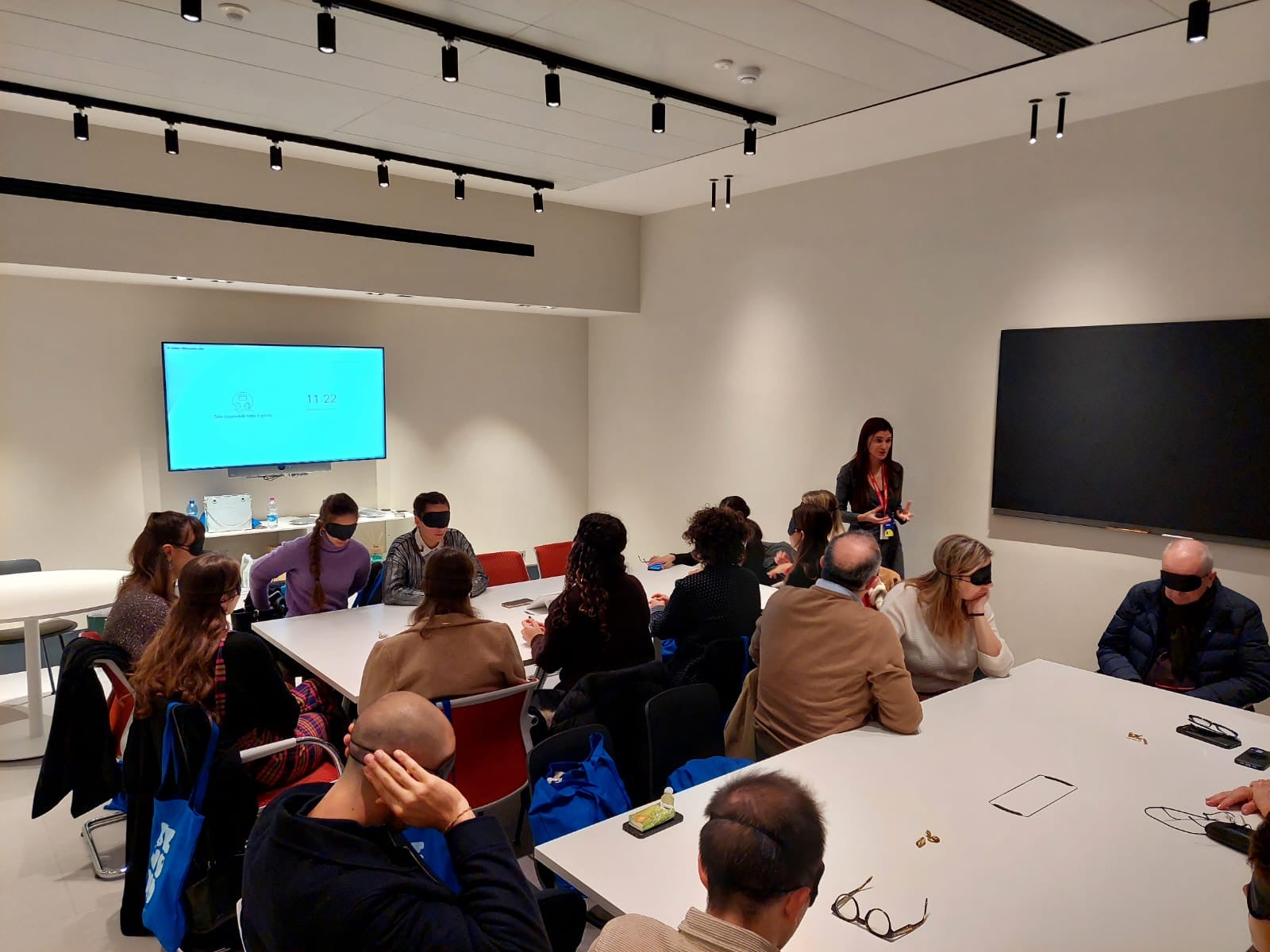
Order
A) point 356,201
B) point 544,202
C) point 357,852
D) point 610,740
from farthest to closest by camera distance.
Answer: point 544,202 → point 356,201 → point 610,740 → point 357,852

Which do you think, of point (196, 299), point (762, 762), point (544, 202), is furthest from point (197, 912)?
point (544, 202)

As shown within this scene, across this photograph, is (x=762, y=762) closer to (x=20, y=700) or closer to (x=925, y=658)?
(x=925, y=658)

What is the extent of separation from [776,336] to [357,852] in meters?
5.50

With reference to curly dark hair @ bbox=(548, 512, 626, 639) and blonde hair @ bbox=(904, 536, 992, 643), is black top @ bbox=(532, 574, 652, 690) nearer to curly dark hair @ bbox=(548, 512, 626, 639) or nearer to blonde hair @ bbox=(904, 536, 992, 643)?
curly dark hair @ bbox=(548, 512, 626, 639)

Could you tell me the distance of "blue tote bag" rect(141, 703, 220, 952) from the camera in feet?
7.68

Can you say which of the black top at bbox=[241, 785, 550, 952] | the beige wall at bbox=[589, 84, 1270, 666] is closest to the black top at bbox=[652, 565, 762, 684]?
the black top at bbox=[241, 785, 550, 952]

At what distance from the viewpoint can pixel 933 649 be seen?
2988 millimetres

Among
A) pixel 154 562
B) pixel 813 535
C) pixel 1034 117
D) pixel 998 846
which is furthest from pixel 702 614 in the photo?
pixel 1034 117

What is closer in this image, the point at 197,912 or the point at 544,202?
the point at 197,912

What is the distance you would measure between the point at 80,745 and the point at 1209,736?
3694 millimetres

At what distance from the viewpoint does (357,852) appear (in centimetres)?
131

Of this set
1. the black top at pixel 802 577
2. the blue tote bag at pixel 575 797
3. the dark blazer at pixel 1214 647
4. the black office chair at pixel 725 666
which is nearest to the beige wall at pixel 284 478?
the black top at pixel 802 577

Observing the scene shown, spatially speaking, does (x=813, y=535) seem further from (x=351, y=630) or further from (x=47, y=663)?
(x=47, y=663)

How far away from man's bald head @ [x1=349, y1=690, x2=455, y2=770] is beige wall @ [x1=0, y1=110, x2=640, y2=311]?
467cm
